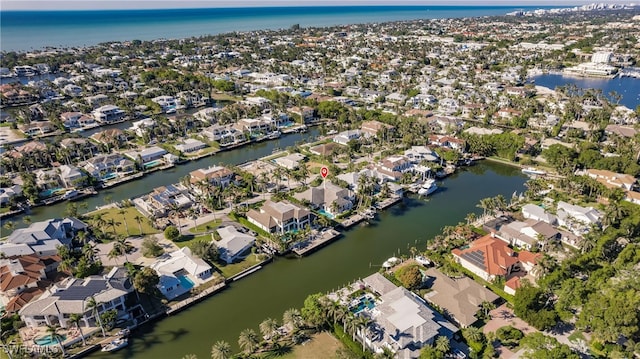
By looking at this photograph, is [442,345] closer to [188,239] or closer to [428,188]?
[188,239]

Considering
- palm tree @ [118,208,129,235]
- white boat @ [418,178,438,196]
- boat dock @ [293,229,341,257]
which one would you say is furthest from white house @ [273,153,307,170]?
palm tree @ [118,208,129,235]

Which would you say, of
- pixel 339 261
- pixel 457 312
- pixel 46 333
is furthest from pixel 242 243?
pixel 457 312

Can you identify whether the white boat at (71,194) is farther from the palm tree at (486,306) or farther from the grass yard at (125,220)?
the palm tree at (486,306)

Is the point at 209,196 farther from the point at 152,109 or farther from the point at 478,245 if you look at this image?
the point at 152,109

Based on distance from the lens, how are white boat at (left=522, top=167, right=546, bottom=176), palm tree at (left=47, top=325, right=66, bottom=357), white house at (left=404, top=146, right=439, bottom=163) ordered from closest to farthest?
1. palm tree at (left=47, top=325, right=66, bottom=357)
2. white boat at (left=522, top=167, right=546, bottom=176)
3. white house at (left=404, top=146, right=439, bottom=163)

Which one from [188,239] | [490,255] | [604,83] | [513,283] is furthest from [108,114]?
[604,83]

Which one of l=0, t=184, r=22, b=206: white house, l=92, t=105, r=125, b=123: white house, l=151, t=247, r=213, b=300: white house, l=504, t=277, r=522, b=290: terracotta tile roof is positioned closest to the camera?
l=504, t=277, r=522, b=290: terracotta tile roof

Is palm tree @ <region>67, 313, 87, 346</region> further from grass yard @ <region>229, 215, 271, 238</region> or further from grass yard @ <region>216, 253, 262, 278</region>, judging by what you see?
grass yard @ <region>229, 215, 271, 238</region>
